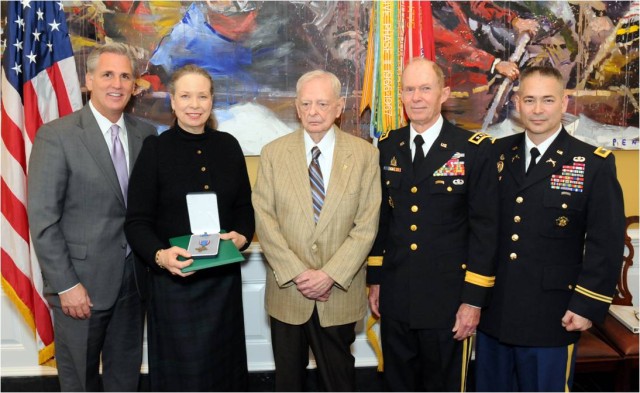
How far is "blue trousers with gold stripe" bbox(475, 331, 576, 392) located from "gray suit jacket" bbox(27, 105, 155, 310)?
5.46 feet

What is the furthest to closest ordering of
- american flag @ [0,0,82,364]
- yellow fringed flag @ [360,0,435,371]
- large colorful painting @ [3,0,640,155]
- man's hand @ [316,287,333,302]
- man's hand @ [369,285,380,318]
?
large colorful painting @ [3,0,640,155], yellow fringed flag @ [360,0,435,371], american flag @ [0,0,82,364], man's hand @ [369,285,380,318], man's hand @ [316,287,333,302]

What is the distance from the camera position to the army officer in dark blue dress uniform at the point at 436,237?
216 centimetres

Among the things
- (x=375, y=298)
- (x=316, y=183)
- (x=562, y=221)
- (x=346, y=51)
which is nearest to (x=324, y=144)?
(x=316, y=183)

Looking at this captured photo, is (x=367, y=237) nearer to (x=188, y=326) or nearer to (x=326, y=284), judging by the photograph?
(x=326, y=284)

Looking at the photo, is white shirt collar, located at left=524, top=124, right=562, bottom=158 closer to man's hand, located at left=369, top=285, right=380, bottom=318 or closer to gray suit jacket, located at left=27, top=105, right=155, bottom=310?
man's hand, located at left=369, top=285, right=380, bottom=318

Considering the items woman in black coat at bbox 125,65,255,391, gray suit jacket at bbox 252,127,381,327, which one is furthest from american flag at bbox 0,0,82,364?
gray suit jacket at bbox 252,127,381,327

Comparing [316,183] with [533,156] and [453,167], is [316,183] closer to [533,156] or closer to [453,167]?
[453,167]

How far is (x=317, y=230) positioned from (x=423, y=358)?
743 millimetres

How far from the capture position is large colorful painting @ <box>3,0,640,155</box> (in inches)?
122

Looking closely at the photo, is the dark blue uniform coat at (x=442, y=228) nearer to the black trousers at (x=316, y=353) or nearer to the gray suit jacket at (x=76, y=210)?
the black trousers at (x=316, y=353)

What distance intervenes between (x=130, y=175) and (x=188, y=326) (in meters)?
0.70

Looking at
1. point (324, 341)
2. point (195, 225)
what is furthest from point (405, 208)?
point (195, 225)

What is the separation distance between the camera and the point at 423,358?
2291 mm

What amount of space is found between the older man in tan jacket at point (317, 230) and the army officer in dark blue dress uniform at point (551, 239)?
583 millimetres
